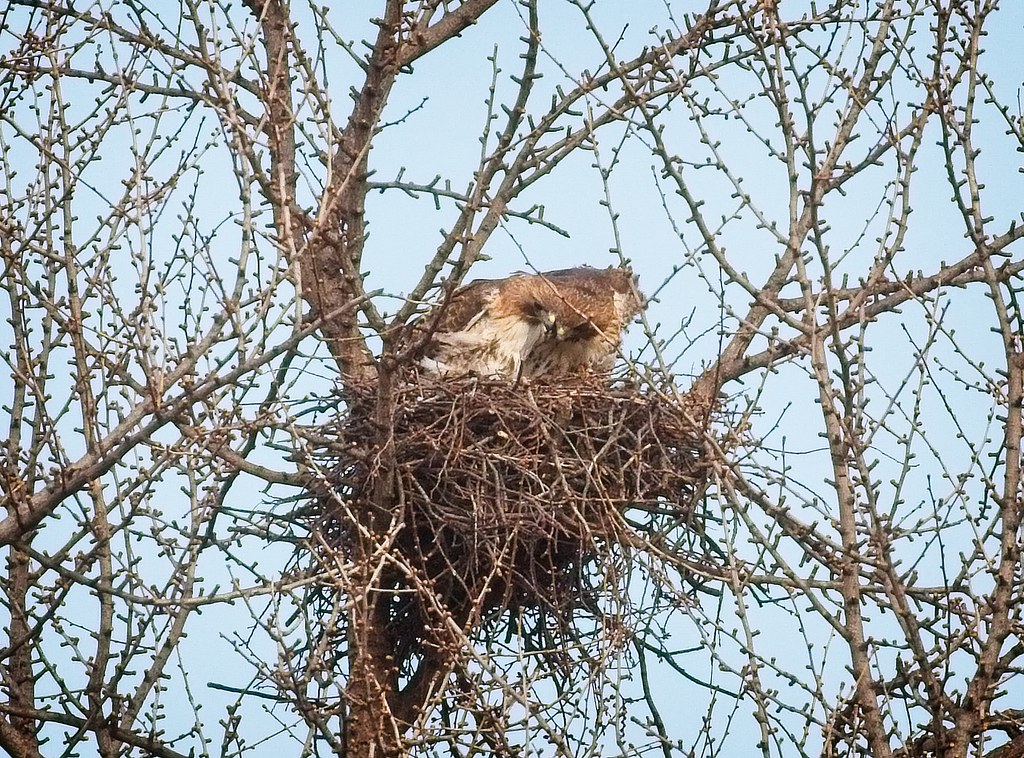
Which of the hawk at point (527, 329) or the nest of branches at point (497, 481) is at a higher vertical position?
the hawk at point (527, 329)

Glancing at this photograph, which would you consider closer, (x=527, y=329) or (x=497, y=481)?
(x=497, y=481)

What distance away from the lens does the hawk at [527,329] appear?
6707mm

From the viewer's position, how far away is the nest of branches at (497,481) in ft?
18.6

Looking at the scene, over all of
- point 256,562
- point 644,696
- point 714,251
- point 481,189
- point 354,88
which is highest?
point 354,88

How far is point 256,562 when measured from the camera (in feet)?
19.9

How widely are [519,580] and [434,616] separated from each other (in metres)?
0.41

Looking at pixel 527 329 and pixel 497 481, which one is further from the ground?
pixel 527 329

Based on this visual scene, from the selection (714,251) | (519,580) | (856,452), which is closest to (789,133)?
(714,251)

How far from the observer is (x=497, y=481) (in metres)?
5.69

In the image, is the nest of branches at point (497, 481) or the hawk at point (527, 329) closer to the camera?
the nest of branches at point (497, 481)

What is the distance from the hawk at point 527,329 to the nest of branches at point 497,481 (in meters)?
0.47

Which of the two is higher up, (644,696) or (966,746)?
(644,696)

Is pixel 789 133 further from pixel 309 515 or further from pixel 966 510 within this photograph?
pixel 309 515

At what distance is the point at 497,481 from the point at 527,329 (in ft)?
4.17
